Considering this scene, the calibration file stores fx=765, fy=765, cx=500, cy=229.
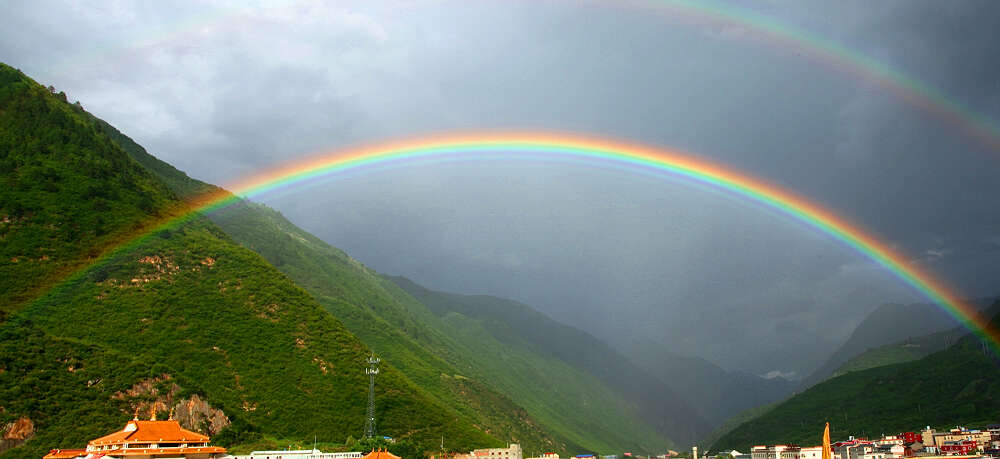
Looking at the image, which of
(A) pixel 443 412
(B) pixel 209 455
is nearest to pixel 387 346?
(A) pixel 443 412

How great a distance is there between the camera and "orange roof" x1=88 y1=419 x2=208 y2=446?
6244 cm

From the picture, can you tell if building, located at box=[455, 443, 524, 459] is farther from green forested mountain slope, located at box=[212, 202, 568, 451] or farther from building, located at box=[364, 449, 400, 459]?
green forested mountain slope, located at box=[212, 202, 568, 451]

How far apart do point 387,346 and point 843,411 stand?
104 metres

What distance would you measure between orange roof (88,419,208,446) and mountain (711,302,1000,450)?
12667cm

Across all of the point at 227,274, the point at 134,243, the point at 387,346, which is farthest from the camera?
the point at 387,346

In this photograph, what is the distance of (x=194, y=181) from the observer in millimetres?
190875

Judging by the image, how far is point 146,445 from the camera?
63.2 meters

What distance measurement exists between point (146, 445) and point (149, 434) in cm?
112

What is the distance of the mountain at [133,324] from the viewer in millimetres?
74581

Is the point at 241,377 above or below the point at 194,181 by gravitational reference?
below

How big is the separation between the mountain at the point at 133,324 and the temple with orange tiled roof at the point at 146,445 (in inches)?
262

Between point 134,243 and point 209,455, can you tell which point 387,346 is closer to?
point 134,243

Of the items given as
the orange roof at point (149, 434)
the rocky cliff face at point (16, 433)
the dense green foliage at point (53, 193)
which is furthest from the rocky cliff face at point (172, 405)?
the dense green foliage at point (53, 193)

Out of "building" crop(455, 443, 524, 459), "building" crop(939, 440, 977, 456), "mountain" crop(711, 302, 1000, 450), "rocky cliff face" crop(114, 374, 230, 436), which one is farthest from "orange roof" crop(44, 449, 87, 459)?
"mountain" crop(711, 302, 1000, 450)
